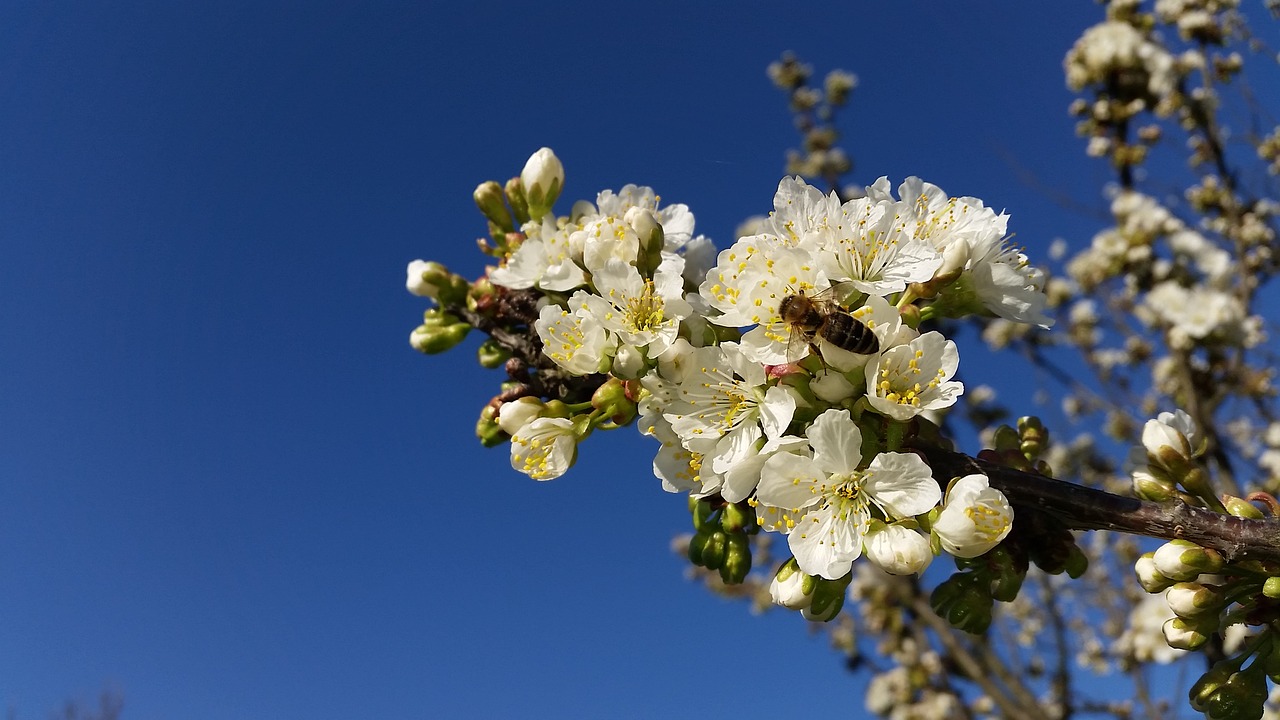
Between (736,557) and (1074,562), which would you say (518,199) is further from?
(1074,562)

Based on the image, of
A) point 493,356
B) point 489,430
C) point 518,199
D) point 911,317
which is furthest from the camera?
point 518,199

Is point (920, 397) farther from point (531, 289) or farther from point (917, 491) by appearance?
point (531, 289)

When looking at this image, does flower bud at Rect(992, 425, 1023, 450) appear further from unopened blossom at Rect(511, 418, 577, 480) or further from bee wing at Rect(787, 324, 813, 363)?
unopened blossom at Rect(511, 418, 577, 480)

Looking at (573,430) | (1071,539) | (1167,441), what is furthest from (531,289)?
(1167,441)

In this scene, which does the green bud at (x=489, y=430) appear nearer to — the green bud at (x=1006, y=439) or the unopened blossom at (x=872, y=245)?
the unopened blossom at (x=872, y=245)

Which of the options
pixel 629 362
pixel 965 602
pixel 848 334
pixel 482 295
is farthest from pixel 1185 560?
pixel 482 295

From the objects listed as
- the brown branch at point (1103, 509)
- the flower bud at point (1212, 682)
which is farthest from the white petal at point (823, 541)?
the flower bud at point (1212, 682)

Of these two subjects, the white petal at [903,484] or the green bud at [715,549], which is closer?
the white petal at [903,484]
